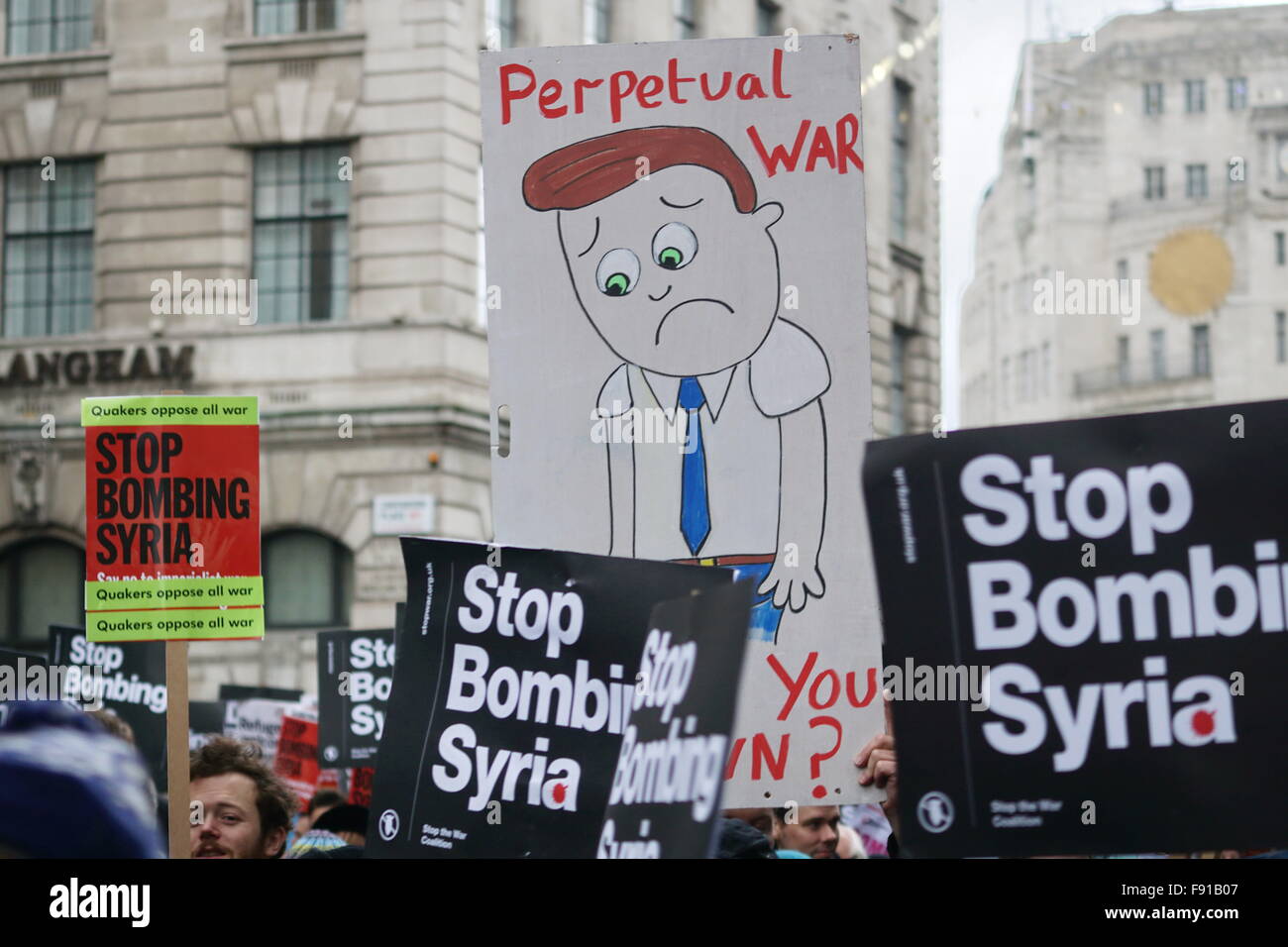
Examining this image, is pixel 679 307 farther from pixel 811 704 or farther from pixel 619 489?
pixel 811 704

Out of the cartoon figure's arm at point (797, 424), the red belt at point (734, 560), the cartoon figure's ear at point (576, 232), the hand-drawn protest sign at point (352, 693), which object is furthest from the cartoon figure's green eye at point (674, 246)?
the hand-drawn protest sign at point (352, 693)

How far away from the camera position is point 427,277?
21.4 meters

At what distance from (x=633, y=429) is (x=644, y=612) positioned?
3.74ft

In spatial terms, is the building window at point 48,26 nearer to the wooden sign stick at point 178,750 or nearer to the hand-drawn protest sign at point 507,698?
the wooden sign stick at point 178,750

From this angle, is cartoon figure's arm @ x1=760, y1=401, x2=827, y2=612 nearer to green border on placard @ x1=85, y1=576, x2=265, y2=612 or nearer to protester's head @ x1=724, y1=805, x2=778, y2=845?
protester's head @ x1=724, y1=805, x2=778, y2=845

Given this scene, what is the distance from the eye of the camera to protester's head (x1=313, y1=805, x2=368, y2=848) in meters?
6.65

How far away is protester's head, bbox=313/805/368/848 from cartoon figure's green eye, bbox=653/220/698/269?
2.62 m

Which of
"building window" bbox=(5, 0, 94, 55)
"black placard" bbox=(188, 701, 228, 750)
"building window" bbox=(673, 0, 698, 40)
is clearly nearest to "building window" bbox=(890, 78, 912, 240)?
"building window" bbox=(673, 0, 698, 40)

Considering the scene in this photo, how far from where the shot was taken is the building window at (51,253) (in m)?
22.6

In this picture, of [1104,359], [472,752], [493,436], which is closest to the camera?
[472,752]
